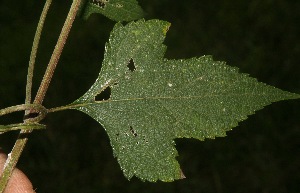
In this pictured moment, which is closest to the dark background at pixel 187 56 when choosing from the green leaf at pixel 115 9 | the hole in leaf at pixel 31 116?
the green leaf at pixel 115 9

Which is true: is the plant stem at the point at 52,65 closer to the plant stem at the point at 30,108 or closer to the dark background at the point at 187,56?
the plant stem at the point at 30,108

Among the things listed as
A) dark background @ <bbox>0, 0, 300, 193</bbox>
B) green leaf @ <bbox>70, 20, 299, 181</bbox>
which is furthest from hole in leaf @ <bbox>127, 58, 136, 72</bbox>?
dark background @ <bbox>0, 0, 300, 193</bbox>

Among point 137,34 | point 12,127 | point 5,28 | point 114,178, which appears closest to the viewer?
point 12,127

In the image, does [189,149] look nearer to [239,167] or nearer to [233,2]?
[239,167]

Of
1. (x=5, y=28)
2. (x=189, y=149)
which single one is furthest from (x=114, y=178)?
(x=5, y=28)

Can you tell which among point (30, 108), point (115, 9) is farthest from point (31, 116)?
point (115, 9)

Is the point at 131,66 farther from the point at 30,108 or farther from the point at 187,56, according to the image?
the point at 187,56

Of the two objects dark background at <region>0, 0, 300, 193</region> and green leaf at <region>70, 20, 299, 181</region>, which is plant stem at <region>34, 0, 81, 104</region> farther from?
dark background at <region>0, 0, 300, 193</region>
